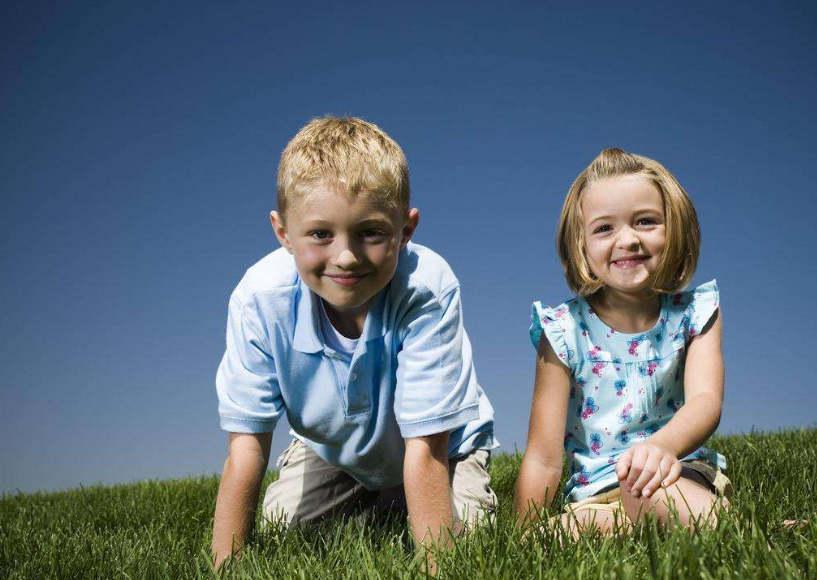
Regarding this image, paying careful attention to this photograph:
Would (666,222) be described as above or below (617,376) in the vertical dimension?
above

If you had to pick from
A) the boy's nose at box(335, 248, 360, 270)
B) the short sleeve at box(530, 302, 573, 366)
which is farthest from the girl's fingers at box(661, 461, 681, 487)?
the boy's nose at box(335, 248, 360, 270)

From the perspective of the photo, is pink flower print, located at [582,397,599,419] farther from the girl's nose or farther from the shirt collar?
the shirt collar

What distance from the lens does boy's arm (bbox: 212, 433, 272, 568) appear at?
10.8 ft

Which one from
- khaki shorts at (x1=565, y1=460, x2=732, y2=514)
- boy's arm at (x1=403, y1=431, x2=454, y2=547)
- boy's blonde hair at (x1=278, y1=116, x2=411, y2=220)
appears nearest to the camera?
boy's blonde hair at (x1=278, y1=116, x2=411, y2=220)

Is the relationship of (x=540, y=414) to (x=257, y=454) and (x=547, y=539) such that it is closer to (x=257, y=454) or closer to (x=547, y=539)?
(x=547, y=539)

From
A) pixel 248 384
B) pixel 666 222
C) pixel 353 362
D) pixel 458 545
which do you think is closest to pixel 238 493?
pixel 248 384

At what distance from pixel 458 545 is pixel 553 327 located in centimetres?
139

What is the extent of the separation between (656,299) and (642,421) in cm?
61

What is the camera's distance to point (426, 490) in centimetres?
312

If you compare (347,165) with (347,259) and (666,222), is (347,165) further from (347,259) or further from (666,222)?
(666,222)

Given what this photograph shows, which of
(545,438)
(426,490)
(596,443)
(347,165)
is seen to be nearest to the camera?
(347,165)

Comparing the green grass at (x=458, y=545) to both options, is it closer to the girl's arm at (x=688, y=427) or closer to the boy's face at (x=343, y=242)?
the girl's arm at (x=688, y=427)

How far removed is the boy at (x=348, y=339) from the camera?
296 cm

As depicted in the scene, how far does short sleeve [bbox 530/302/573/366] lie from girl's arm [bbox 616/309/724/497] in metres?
0.57
